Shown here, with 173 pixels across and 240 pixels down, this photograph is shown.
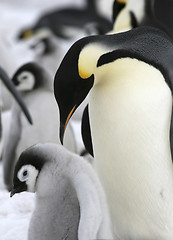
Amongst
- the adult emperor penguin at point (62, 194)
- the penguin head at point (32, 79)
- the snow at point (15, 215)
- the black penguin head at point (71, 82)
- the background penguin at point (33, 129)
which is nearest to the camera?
the adult emperor penguin at point (62, 194)

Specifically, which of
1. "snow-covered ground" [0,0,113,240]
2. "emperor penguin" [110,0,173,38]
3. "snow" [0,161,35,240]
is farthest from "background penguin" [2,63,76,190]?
"emperor penguin" [110,0,173,38]

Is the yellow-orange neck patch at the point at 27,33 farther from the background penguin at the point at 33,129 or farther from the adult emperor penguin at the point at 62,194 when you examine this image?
the adult emperor penguin at the point at 62,194

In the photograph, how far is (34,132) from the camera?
3209 millimetres

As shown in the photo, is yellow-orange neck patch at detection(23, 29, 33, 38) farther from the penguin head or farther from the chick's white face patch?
the chick's white face patch

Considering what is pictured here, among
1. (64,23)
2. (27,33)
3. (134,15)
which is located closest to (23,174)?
(134,15)

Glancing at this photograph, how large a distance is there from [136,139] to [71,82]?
0.26 metres

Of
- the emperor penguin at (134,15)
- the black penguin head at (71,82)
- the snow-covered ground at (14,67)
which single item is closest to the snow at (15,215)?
the snow-covered ground at (14,67)

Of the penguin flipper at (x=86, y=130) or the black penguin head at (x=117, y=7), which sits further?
the black penguin head at (x=117, y=7)

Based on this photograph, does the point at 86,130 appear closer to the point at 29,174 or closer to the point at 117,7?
the point at 29,174

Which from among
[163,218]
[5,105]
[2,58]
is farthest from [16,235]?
[2,58]

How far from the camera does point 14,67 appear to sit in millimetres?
5035

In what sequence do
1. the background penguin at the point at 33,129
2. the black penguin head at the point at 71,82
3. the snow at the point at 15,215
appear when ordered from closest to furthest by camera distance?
the black penguin head at the point at 71,82 → the snow at the point at 15,215 → the background penguin at the point at 33,129

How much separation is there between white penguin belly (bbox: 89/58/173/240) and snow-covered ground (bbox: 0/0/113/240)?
43cm

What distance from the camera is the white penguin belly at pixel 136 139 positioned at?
6.83 feet
